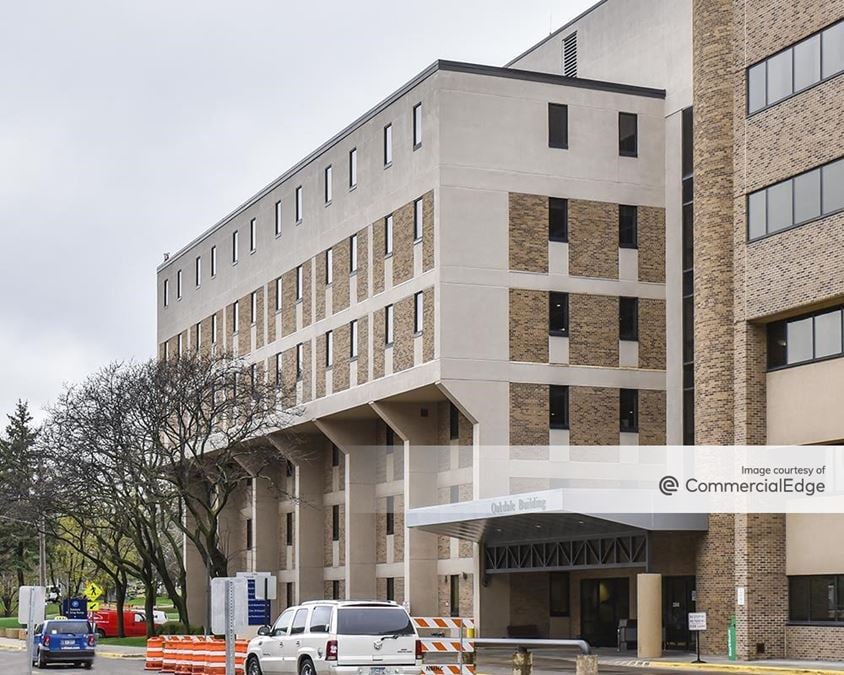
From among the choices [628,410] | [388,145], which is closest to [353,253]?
[388,145]

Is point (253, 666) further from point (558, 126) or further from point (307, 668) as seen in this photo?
point (558, 126)

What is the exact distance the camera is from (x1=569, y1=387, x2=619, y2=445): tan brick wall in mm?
56750

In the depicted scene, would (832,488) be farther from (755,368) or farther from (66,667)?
(66,667)

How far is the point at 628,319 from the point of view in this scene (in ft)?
192

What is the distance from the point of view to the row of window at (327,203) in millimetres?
58209

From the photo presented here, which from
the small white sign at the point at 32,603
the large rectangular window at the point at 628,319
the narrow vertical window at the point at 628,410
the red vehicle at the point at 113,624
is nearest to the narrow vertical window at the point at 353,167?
the large rectangular window at the point at 628,319

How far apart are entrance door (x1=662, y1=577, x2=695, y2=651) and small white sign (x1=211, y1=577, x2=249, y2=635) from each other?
31295 mm

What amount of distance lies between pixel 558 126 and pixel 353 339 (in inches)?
498

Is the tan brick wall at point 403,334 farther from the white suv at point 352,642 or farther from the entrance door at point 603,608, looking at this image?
the white suv at point 352,642

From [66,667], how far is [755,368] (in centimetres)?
2345

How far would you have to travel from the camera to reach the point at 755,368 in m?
45.3

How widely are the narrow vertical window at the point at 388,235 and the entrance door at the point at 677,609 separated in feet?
56.5

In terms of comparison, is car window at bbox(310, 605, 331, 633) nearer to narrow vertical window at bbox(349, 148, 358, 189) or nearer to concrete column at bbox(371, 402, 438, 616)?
concrete column at bbox(371, 402, 438, 616)

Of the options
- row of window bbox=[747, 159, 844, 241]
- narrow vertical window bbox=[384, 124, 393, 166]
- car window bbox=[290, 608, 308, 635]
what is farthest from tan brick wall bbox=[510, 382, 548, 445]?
car window bbox=[290, 608, 308, 635]
